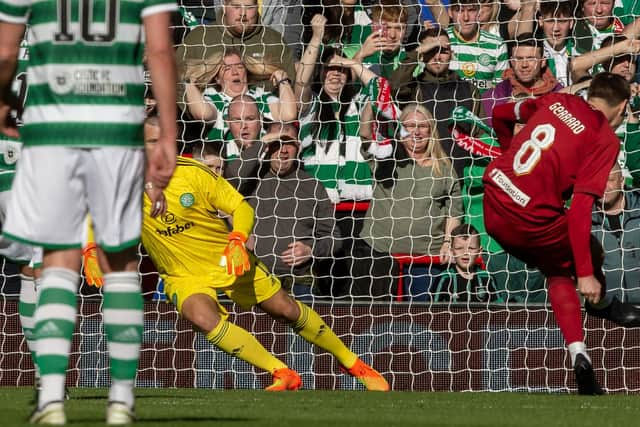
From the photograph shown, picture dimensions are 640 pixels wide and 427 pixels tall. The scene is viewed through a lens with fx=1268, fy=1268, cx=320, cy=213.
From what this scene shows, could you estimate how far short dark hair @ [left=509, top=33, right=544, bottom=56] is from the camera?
9594 millimetres

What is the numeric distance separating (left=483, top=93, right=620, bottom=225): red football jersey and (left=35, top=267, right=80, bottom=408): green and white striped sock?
3622mm

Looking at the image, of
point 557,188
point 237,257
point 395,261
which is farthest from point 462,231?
point 237,257

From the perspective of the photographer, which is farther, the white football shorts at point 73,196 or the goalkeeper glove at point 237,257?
the goalkeeper glove at point 237,257

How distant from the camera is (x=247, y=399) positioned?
6641 millimetres

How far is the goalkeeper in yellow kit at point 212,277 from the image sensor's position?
744 centimetres

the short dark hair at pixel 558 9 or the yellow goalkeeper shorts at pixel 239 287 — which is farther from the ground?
the short dark hair at pixel 558 9

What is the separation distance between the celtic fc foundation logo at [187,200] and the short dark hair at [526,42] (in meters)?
3.25

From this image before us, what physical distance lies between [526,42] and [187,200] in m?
3.35

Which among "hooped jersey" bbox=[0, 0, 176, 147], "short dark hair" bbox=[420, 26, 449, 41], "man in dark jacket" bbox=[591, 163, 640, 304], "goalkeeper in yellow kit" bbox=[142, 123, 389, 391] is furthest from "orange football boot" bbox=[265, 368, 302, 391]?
"hooped jersey" bbox=[0, 0, 176, 147]

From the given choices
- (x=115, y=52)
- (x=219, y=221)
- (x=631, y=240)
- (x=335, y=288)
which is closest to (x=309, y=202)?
(x=335, y=288)

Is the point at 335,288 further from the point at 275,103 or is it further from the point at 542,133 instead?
the point at 542,133

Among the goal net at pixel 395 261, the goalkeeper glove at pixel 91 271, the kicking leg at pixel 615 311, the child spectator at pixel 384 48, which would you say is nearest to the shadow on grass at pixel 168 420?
the goalkeeper glove at pixel 91 271

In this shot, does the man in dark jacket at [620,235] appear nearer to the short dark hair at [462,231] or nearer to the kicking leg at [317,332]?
the short dark hair at [462,231]

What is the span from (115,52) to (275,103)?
19.0 ft
